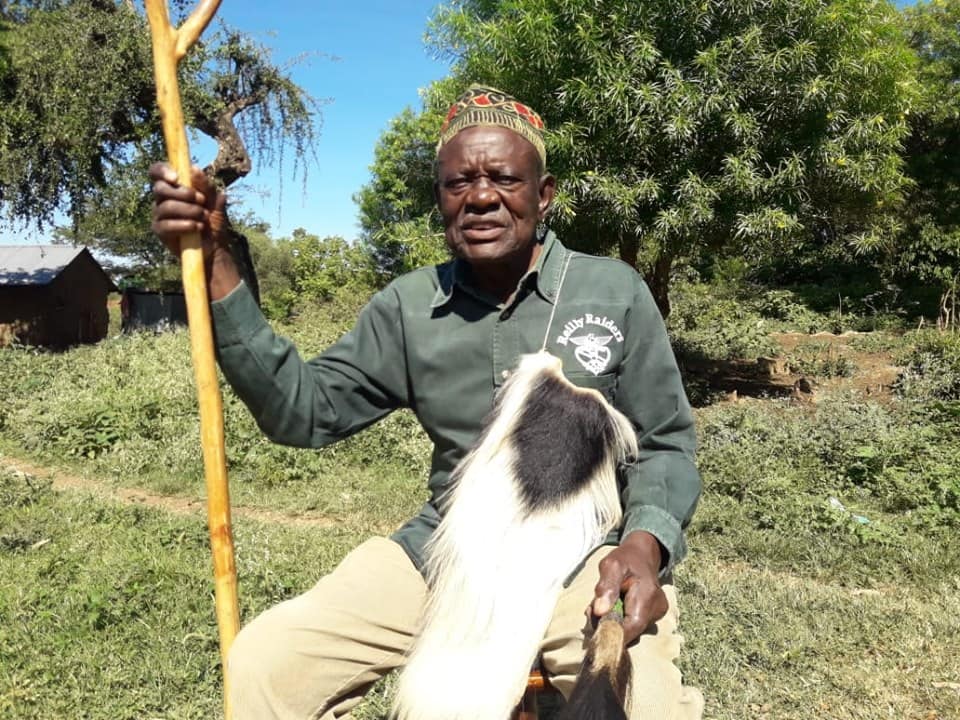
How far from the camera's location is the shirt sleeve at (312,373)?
1.80m

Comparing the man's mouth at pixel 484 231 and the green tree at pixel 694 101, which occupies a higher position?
the green tree at pixel 694 101

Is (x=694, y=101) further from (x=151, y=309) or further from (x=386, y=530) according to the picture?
(x=151, y=309)

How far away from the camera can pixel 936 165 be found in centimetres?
1638

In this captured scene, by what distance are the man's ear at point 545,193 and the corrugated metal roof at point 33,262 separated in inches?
813

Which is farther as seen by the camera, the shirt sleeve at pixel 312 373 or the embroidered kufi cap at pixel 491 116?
the embroidered kufi cap at pixel 491 116

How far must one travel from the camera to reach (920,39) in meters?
17.8

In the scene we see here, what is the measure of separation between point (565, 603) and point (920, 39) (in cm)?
2038

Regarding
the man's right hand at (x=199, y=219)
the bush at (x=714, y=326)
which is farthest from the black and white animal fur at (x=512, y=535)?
the bush at (x=714, y=326)

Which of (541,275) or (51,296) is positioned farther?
(51,296)

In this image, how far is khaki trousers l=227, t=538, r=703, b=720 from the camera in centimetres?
173

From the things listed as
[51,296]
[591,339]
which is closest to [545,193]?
[591,339]

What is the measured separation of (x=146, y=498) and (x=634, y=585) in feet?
18.5

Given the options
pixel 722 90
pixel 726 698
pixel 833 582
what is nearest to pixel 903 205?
pixel 722 90

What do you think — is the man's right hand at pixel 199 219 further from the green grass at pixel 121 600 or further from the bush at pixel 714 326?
the bush at pixel 714 326
